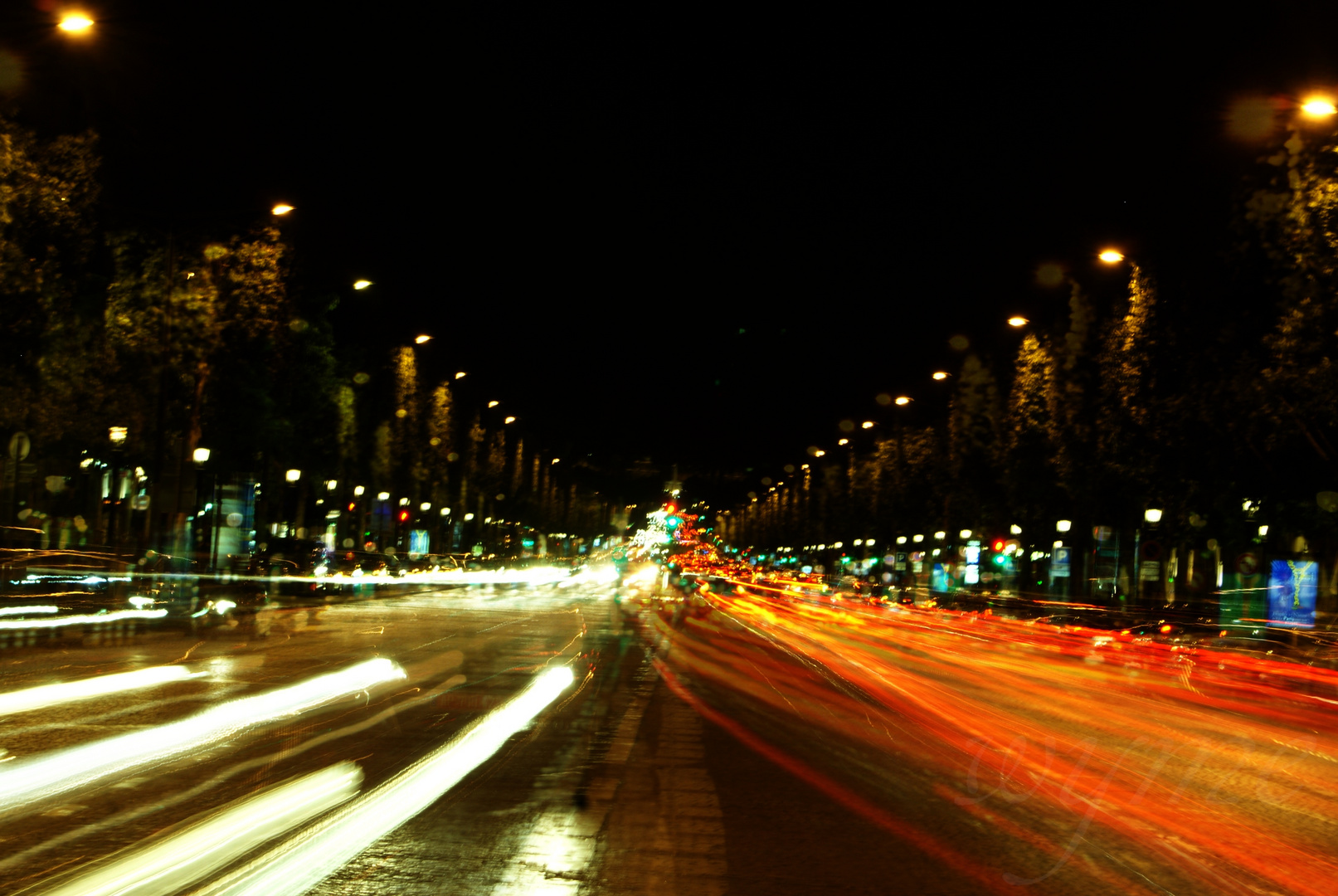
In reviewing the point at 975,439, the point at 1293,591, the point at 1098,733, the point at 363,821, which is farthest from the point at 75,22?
the point at 975,439

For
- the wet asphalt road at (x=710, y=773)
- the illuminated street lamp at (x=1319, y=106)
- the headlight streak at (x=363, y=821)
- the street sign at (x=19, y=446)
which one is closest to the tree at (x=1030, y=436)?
the wet asphalt road at (x=710, y=773)

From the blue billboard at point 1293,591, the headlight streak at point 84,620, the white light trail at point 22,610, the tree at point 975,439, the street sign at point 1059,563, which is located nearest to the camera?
the headlight streak at point 84,620

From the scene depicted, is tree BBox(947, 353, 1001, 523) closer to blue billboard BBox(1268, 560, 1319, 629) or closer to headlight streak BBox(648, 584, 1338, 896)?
blue billboard BBox(1268, 560, 1319, 629)

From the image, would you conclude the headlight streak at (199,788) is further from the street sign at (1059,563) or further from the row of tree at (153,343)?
the street sign at (1059,563)

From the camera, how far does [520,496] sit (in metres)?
151

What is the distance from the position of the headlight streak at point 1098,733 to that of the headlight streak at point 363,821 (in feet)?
13.3

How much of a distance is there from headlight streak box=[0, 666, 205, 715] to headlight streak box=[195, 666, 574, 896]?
499 centimetres

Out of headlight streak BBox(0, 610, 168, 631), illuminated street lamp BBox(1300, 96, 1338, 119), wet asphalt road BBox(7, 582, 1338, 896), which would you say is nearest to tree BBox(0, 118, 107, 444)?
headlight streak BBox(0, 610, 168, 631)

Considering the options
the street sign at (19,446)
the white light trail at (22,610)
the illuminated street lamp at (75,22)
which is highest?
the illuminated street lamp at (75,22)

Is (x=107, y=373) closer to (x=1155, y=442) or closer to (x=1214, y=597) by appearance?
(x=1155, y=442)

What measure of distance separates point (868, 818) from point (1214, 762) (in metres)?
5.64

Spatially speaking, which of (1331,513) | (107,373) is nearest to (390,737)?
(1331,513)

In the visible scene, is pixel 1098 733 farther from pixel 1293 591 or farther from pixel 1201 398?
pixel 1293 591

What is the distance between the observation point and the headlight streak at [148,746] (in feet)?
32.3
